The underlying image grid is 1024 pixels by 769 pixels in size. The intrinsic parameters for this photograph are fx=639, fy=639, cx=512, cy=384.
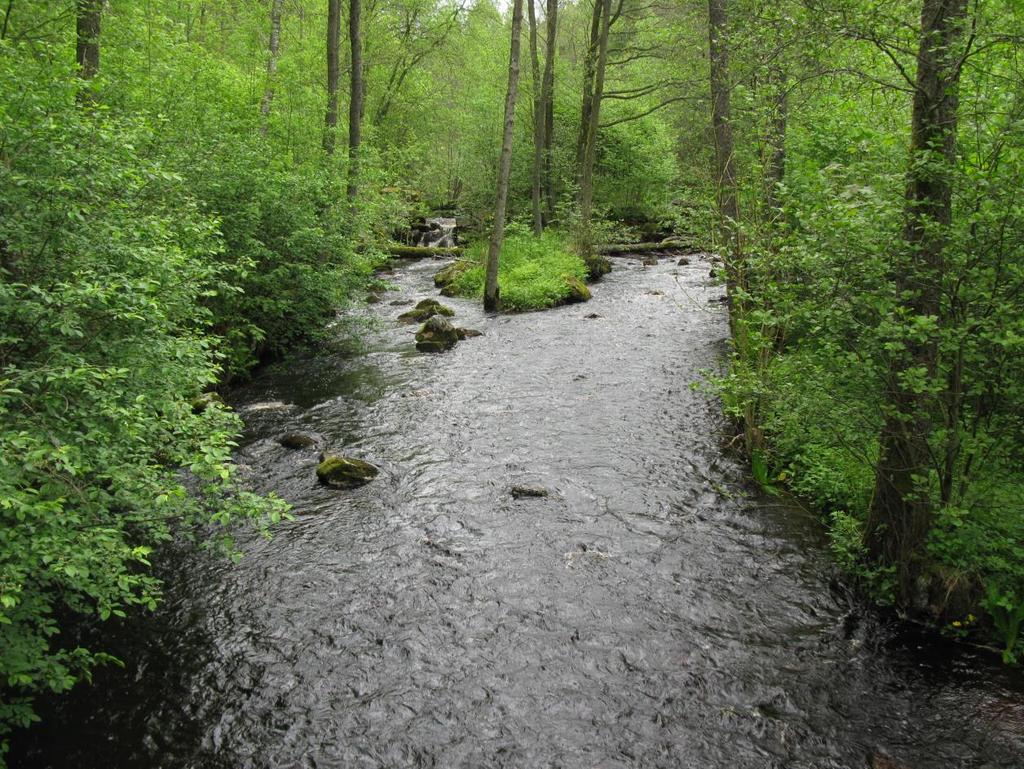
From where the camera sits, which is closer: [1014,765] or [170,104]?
[1014,765]

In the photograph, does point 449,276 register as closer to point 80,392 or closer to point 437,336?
point 437,336

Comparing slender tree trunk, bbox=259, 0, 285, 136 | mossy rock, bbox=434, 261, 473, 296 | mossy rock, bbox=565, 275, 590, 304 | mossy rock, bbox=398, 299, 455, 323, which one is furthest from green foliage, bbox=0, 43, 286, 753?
mossy rock, bbox=434, 261, 473, 296

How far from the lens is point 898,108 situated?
7887mm

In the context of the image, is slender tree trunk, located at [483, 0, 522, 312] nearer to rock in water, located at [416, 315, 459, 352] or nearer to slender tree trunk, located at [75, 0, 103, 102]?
rock in water, located at [416, 315, 459, 352]

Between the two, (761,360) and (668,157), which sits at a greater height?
(668,157)

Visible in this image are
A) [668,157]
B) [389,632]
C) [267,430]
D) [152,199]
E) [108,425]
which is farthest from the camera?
[668,157]

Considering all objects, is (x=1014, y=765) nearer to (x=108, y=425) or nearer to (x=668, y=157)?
(x=108, y=425)

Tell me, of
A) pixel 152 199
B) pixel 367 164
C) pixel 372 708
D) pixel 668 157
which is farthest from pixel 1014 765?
pixel 668 157

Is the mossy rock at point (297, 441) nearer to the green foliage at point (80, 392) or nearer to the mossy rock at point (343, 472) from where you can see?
the mossy rock at point (343, 472)

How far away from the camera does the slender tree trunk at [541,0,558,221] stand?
28.7 metres

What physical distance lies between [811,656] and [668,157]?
35.0 m

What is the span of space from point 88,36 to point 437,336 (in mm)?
9821

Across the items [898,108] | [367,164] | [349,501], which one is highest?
[367,164]

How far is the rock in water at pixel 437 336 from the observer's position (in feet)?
57.6
